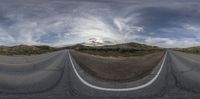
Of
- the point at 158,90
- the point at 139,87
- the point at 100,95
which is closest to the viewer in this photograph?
the point at 100,95

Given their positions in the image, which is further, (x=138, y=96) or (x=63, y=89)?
(x=63, y=89)

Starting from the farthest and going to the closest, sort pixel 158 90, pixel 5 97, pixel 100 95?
pixel 158 90 < pixel 100 95 < pixel 5 97

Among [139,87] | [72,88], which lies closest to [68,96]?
[72,88]

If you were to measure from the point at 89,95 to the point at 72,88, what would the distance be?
1.89 meters

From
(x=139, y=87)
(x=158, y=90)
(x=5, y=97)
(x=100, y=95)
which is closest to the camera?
(x=5, y=97)

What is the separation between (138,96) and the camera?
441 inches

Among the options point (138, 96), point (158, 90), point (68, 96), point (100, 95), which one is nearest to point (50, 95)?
point (68, 96)

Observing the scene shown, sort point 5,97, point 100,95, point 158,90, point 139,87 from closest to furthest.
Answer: point 5,97, point 100,95, point 158,90, point 139,87

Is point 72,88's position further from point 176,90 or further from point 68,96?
point 176,90

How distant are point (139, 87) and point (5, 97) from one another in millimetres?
4574

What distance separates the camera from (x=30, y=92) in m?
11.9

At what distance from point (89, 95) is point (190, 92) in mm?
2904

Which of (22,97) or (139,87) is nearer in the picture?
(22,97)

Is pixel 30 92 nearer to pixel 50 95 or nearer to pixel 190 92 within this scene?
pixel 50 95
